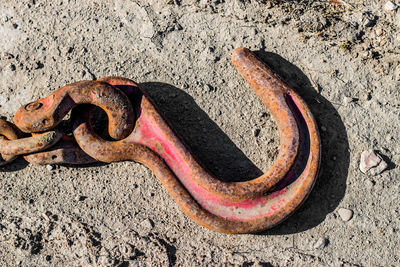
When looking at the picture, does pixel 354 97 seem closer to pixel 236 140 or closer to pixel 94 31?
pixel 236 140

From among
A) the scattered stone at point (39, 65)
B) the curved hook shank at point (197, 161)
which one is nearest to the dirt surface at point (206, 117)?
the scattered stone at point (39, 65)

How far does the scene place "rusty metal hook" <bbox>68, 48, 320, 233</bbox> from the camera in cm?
233

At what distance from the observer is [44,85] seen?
2.57m

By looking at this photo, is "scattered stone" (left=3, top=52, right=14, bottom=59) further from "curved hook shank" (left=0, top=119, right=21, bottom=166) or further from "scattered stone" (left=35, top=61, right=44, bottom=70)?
"curved hook shank" (left=0, top=119, right=21, bottom=166)

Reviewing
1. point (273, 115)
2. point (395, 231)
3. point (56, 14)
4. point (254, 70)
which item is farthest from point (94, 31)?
point (395, 231)

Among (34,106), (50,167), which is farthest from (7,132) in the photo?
(50,167)

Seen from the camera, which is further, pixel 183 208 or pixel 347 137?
pixel 347 137

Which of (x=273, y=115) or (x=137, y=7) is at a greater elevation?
(x=137, y=7)

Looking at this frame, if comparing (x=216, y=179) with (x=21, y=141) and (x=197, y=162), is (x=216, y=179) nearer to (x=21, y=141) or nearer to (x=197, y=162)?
(x=197, y=162)

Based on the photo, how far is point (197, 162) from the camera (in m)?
2.34

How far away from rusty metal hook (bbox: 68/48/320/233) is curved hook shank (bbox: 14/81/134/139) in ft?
0.41

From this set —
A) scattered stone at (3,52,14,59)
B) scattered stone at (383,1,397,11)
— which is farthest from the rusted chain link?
scattered stone at (383,1,397,11)

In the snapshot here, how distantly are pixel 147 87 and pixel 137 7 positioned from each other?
0.53 m

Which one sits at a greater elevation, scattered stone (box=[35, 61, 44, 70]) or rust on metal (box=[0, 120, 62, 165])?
scattered stone (box=[35, 61, 44, 70])
